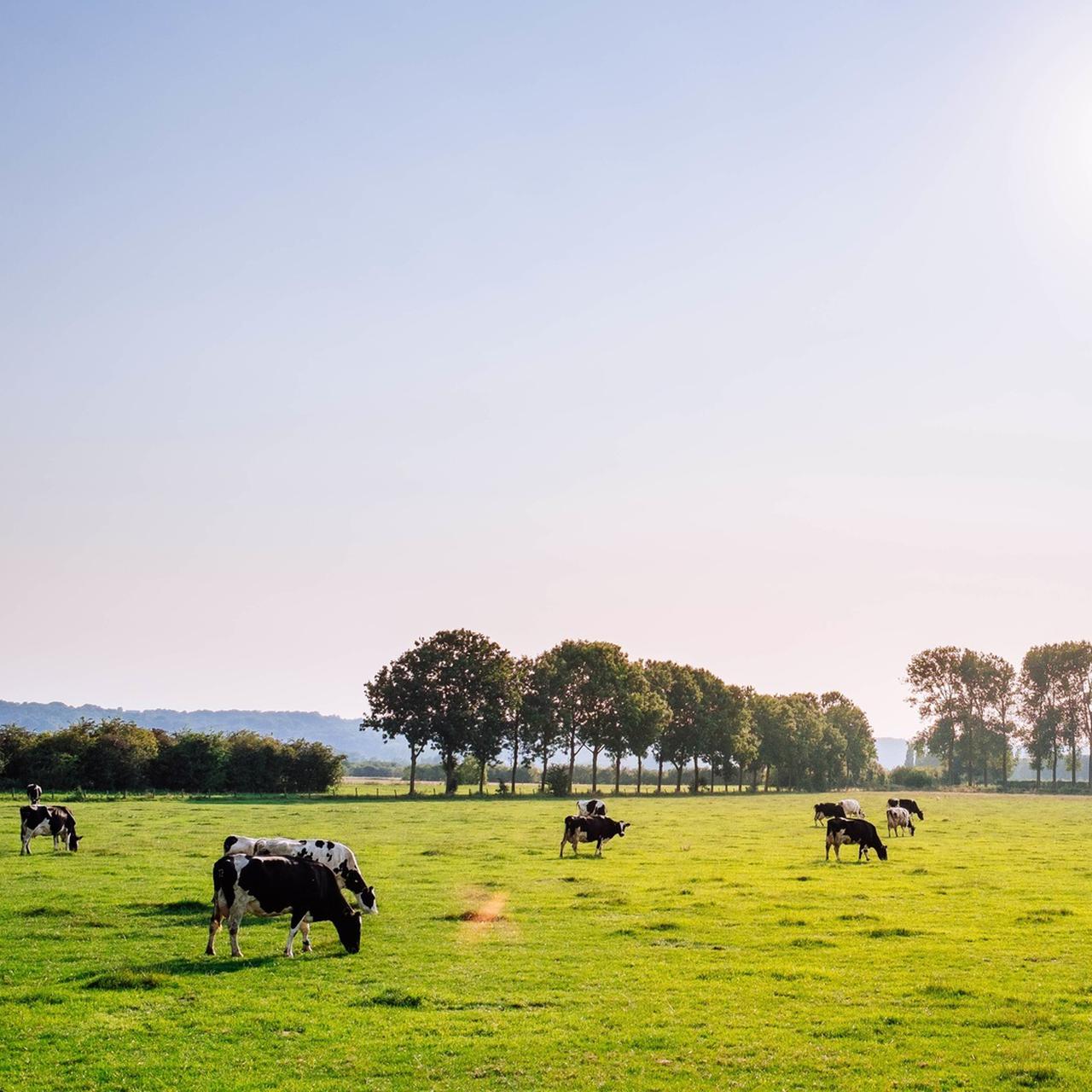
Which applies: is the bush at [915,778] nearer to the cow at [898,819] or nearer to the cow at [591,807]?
the cow at [898,819]

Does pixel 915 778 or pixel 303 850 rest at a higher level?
pixel 303 850

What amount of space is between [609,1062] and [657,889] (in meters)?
18.6

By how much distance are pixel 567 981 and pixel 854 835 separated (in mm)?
27873

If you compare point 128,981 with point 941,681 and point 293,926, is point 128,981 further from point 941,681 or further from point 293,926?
point 941,681

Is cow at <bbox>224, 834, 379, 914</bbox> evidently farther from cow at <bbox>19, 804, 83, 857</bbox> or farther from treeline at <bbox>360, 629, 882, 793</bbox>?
treeline at <bbox>360, 629, 882, 793</bbox>

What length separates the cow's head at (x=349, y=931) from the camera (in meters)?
22.8

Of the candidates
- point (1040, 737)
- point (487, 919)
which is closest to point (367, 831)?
point (487, 919)

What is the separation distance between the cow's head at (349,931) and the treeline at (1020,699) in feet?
570

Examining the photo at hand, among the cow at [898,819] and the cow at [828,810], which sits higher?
the cow at [898,819]

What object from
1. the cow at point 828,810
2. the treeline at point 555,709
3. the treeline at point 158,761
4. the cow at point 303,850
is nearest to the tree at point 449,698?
the treeline at point 555,709

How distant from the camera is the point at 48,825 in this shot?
43.8 metres

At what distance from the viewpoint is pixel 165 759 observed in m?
110

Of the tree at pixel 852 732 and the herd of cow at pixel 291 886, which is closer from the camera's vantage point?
the herd of cow at pixel 291 886

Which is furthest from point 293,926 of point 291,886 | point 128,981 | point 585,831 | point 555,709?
point 555,709
